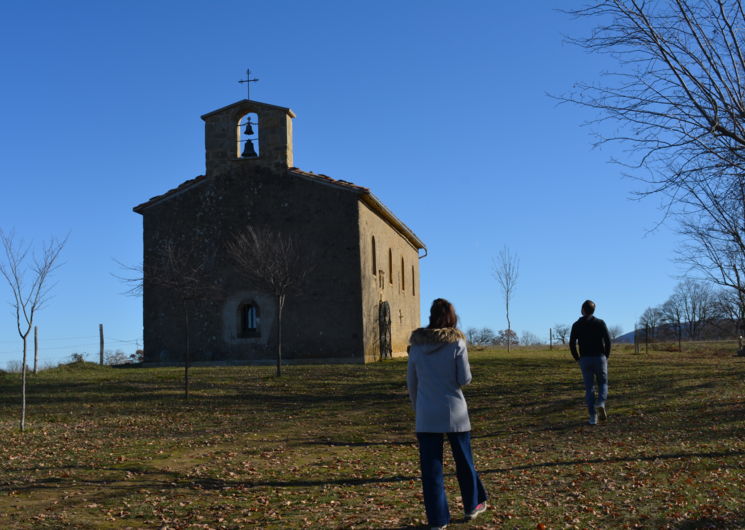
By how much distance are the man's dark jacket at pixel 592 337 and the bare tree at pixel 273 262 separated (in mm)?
10497

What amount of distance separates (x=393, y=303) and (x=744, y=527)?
935 inches

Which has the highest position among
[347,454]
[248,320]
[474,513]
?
[248,320]

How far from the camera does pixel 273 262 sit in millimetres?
20453

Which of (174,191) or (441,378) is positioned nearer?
(441,378)

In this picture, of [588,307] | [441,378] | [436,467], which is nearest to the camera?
[436,467]

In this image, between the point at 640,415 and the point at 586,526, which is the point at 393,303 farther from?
the point at 586,526

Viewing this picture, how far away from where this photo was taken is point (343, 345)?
24.2 m

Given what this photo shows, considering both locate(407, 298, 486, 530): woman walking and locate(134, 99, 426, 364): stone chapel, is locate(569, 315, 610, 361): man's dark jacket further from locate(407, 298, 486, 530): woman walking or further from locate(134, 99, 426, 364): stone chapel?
locate(134, 99, 426, 364): stone chapel

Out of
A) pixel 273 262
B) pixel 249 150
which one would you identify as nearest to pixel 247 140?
pixel 249 150

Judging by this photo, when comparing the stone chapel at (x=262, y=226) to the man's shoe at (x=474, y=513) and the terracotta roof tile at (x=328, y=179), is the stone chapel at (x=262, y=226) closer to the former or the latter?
the terracotta roof tile at (x=328, y=179)

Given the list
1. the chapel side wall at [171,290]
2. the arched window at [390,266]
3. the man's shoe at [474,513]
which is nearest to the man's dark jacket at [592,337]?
the man's shoe at [474,513]

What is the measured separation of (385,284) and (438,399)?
884 inches

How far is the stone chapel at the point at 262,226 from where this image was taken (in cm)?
2442

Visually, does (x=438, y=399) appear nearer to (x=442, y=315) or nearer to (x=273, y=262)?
(x=442, y=315)
